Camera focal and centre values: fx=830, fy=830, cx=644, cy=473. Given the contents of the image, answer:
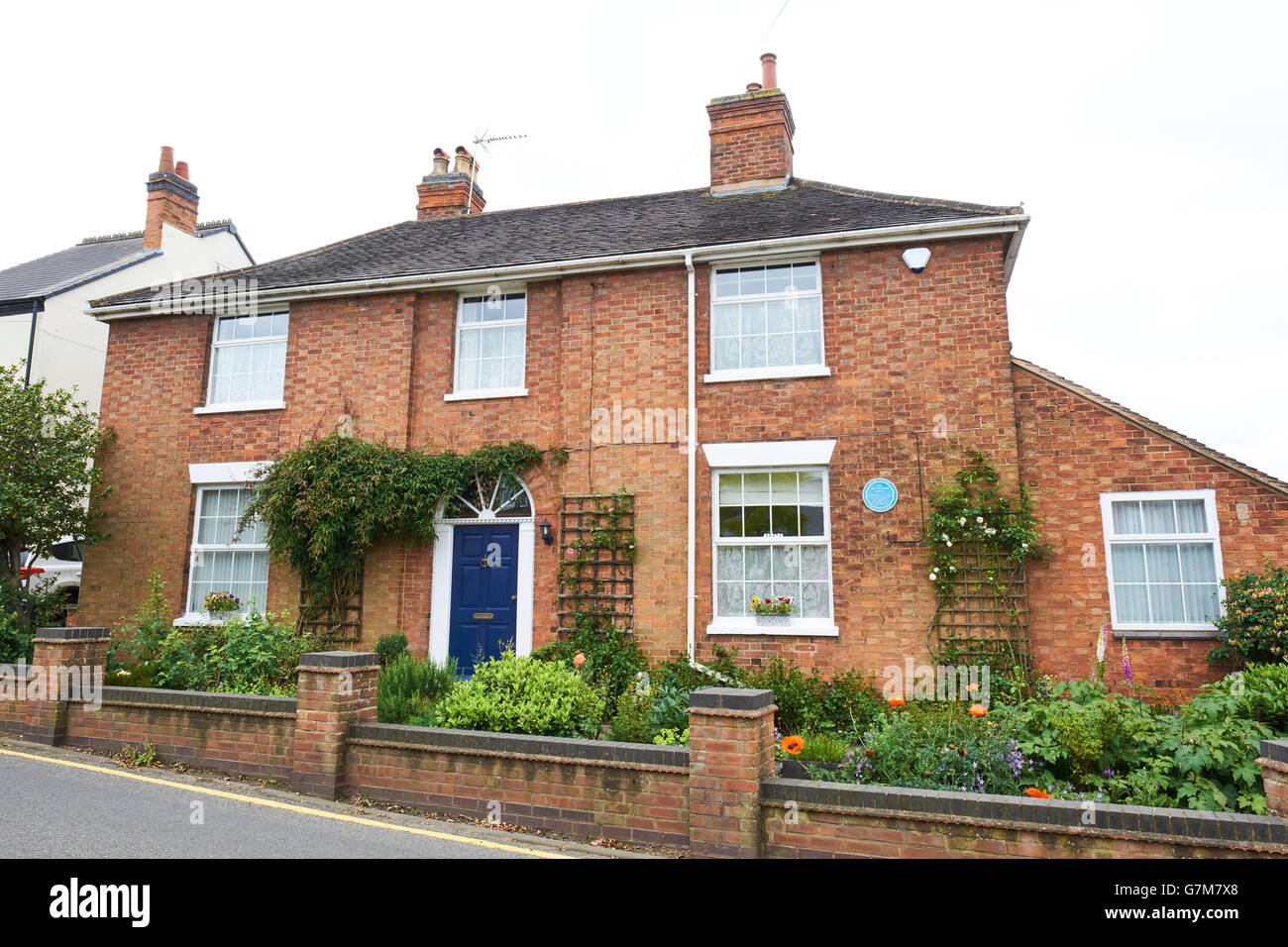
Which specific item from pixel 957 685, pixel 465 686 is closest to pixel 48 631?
pixel 465 686

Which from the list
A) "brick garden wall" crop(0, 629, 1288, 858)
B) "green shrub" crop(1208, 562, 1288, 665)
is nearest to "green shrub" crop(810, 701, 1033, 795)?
"brick garden wall" crop(0, 629, 1288, 858)

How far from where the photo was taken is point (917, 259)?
1039 cm

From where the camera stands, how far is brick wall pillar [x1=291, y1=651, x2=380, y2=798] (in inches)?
274

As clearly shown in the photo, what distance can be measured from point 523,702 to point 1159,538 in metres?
7.42

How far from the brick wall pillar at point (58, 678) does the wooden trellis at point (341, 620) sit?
3.03 meters

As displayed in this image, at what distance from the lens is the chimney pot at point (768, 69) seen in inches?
526

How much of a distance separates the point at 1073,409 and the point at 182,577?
12549mm

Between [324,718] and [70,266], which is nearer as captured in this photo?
[324,718]

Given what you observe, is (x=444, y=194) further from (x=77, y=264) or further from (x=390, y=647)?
(x=77, y=264)

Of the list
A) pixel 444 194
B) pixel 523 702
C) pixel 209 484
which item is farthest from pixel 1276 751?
pixel 444 194

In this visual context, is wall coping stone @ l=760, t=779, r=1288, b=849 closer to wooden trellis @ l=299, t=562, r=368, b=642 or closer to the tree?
wooden trellis @ l=299, t=562, r=368, b=642

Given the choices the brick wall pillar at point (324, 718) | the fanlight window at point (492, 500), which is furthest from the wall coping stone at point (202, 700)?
the fanlight window at point (492, 500)
